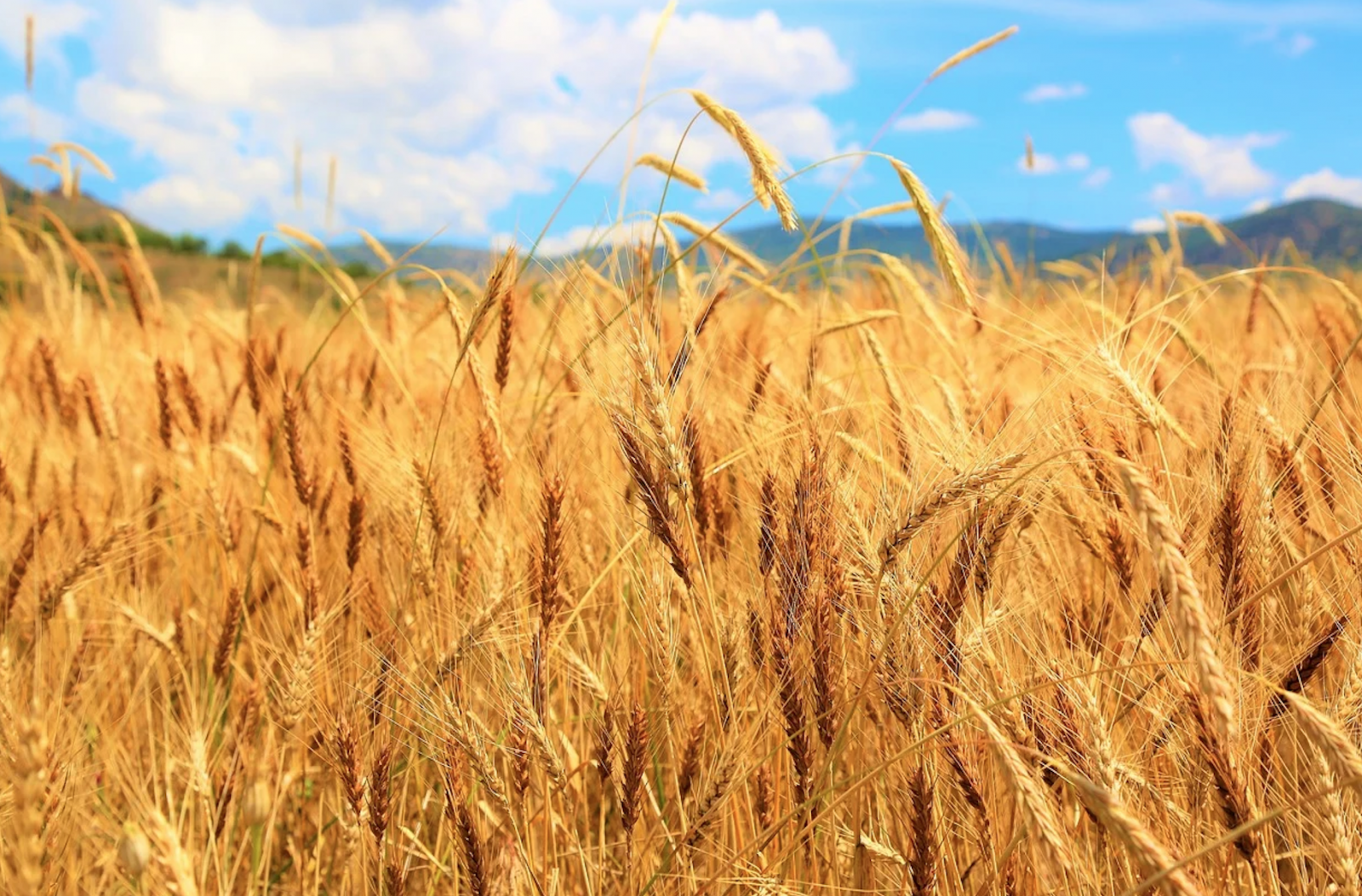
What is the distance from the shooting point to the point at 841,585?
108cm

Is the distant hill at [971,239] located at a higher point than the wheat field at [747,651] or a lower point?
higher

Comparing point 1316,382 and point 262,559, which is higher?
point 1316,382

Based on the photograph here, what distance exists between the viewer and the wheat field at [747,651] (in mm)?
974

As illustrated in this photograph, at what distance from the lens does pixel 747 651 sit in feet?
3.89

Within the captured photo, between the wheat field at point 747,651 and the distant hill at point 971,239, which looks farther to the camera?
the distant hill at point 971,239

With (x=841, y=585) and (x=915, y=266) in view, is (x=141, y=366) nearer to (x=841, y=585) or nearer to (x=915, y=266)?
(x=841, y=585)

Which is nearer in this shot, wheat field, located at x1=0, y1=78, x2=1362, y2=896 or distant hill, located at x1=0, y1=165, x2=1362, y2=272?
wheat field, located at x1=0, y1=78, x2=1362, y2=896

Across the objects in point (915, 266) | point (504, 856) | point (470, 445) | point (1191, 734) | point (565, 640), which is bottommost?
point (504, 856)

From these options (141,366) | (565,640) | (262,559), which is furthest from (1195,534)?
(141,366)

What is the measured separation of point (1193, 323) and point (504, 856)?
385 cm

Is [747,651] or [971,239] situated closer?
[747,651]

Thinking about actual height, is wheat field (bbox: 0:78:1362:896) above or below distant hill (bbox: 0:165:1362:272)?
below

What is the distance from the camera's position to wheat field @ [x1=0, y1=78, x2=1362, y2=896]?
97cm

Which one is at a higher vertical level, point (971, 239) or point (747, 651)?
point (971, 239)
